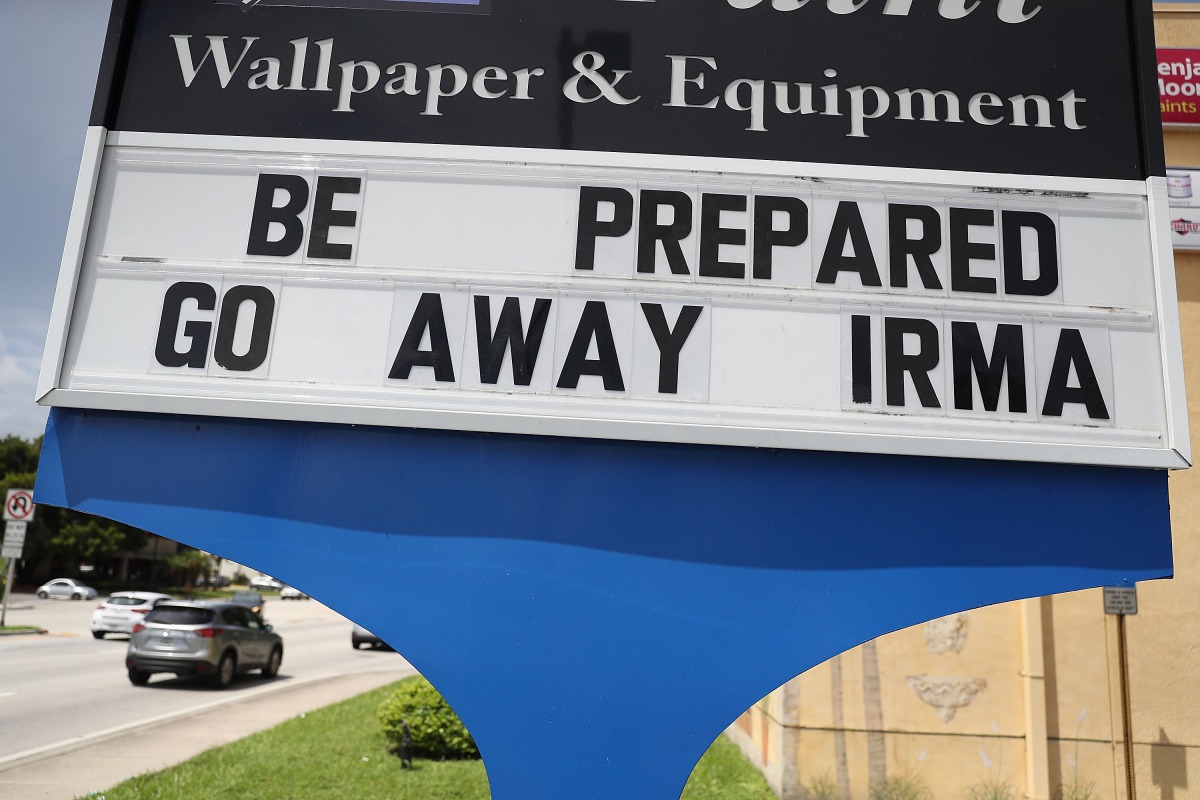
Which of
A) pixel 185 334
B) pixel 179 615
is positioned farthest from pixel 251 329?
pixel 179 615

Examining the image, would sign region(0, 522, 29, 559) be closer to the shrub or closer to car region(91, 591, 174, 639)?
car region(91, 591, 174, 639)

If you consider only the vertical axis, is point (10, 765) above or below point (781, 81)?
below

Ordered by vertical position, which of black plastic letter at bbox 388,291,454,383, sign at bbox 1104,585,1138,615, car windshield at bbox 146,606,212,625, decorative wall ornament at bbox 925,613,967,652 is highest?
black plastic letter at bbox 388,291,454,383

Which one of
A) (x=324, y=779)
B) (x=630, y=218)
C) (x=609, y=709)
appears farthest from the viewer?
(x=324, y=779)

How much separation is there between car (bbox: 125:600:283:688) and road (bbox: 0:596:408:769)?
0.33 metres

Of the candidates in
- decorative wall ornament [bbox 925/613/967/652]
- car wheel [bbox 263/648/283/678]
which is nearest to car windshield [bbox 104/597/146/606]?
car wheel [bbox 263/648/283/678]

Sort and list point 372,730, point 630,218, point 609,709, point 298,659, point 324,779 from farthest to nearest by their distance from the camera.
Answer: point 298,659 → point 372,730 → point 324,779 → point 630,218 → point 609,709

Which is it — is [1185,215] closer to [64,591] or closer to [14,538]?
[14,538]

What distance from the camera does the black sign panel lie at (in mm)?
3693

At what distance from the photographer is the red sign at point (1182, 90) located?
304 inches

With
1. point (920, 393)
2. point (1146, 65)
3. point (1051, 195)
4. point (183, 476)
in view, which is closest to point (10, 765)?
point (183, 476)

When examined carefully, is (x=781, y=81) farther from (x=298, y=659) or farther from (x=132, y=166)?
(x=298, y=659)

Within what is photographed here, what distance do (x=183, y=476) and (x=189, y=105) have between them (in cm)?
161

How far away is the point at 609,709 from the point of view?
333 centimetres
